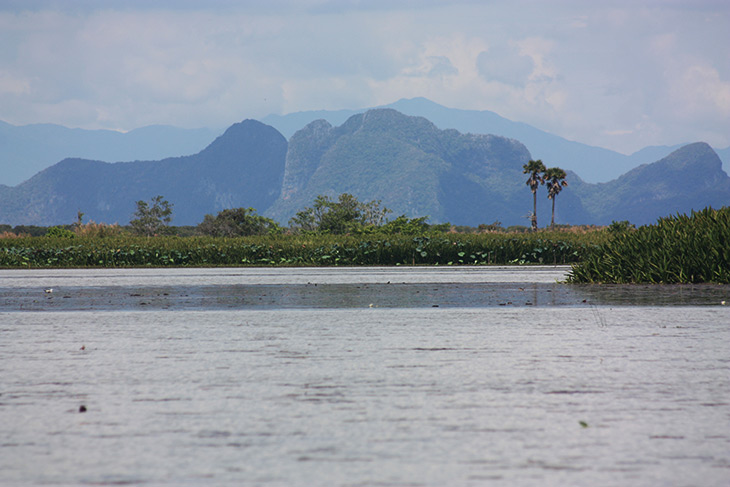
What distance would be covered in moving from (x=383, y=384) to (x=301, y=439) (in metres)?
1.42

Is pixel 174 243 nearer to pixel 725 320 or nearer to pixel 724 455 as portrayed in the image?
pixel 725 320

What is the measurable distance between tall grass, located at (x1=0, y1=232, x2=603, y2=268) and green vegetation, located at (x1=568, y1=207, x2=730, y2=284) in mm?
13141

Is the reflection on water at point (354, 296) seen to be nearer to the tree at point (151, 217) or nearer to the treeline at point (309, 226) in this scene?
the treeline at point (309, 226)

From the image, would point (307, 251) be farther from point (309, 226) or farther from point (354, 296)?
point (309, 226)

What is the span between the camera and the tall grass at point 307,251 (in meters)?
29.6

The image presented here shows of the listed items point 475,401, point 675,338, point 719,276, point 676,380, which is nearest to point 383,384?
point 475,401

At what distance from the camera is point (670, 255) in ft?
48.2

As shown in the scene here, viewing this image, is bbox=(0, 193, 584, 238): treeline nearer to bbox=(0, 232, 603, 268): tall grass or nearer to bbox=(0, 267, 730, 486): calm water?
bbox=(0, 232, 603, 268): tall grass

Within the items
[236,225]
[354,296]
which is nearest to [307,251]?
[354,296]

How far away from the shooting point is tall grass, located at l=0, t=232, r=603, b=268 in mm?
29573

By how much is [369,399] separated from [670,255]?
11670 mm

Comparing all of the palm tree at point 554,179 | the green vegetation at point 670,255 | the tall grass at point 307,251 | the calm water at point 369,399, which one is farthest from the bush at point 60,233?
the palm tree at point 554,179

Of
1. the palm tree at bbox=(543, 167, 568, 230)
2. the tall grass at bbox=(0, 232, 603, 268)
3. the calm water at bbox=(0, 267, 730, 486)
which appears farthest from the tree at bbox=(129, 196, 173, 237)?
the calm water at bbox=(0, 267, 730, 486)

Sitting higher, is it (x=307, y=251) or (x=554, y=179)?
(x=554, y=179)
